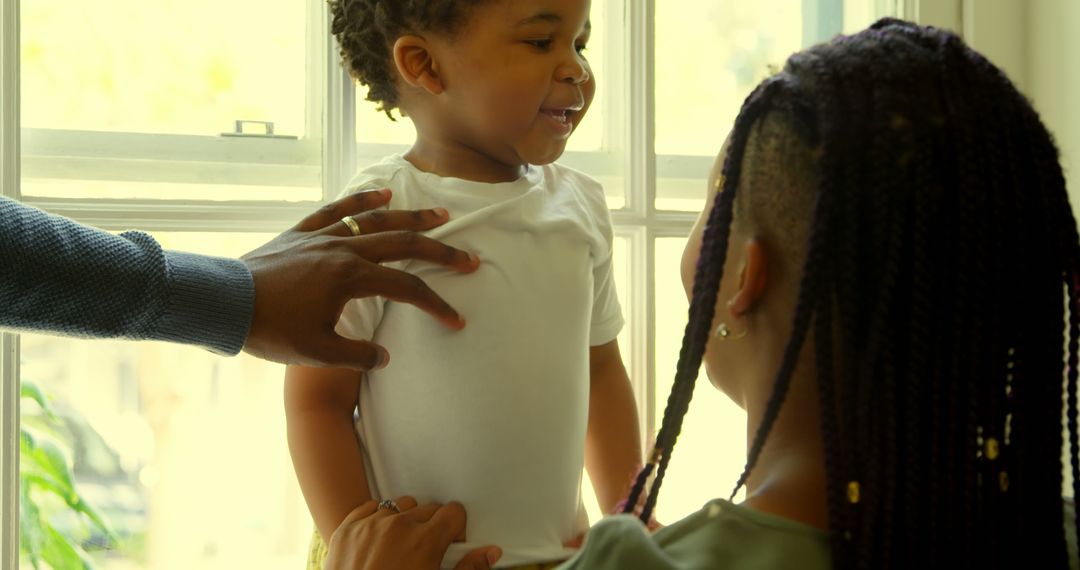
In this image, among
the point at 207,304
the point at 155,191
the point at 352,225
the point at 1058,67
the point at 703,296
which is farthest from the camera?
the point at 1058,67

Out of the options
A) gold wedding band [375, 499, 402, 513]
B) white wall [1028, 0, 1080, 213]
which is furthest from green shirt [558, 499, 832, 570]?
white wall [1028, 0, 1080, 213]

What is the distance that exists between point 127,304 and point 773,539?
0.58 metres

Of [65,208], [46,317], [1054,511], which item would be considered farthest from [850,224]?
[65,208]

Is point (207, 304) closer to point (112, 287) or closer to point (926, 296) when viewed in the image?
point (112, 287)

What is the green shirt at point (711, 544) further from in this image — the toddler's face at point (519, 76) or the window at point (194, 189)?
the window at point (194, 189)

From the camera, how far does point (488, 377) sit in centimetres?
113

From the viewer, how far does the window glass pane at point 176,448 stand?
1.26 metres

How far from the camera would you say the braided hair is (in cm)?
74

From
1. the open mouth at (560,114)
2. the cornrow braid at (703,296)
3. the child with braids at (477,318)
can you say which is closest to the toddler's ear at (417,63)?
the child with braids at (477,318)

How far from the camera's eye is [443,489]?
113 cm

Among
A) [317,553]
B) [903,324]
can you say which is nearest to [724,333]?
[903,324]

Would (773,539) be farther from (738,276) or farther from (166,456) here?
(166,456)

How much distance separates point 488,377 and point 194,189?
46 cm

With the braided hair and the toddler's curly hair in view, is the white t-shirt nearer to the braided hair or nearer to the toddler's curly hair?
the toddler's curly hair
